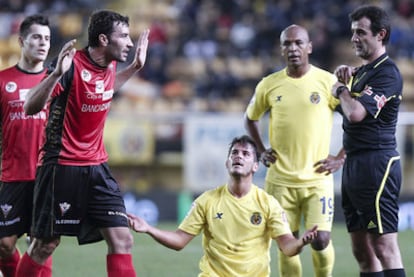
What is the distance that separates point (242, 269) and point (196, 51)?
40.9ft

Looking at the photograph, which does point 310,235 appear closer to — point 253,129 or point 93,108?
point 93,108

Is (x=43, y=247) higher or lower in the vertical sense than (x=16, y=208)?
lower

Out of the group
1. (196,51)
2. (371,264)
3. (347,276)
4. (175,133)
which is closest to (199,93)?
(196,51)

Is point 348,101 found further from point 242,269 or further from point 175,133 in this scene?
point 175,133

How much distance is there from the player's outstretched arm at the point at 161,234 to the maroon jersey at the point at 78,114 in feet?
2.28

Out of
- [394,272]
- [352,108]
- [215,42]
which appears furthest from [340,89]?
[215,42]

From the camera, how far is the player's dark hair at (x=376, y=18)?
277 inches

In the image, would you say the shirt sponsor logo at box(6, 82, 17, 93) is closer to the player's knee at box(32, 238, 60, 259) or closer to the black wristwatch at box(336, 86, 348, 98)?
the player's knee at box(32, 238, 60, 259)

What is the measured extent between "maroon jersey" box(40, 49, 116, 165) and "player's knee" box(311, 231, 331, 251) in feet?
6.22

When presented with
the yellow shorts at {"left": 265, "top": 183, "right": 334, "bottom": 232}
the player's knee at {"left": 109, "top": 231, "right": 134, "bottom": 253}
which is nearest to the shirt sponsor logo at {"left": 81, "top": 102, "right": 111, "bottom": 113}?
the player's knee at {"left": 109, "top": 231, "right": 134, "bottom": 253}

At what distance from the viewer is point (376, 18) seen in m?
7.05

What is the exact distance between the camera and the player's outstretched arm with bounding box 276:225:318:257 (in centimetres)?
629

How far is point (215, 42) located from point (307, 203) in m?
11.4

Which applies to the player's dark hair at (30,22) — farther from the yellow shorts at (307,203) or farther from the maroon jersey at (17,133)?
the yellow shorts at (307,203)
